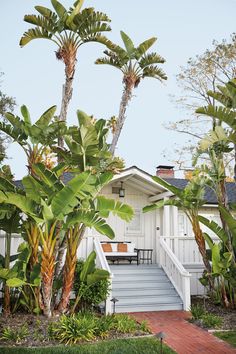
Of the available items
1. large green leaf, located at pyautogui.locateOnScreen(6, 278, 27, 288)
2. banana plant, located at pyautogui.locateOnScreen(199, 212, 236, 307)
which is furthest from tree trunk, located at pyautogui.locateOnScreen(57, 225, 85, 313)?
banana plant, located at pyautogui.locateOnScreen(199, 212, 236, 307)

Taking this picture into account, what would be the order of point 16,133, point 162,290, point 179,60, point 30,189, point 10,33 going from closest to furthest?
point 30,189
point 16,133
point 162,290
point 10,33
point 179,60

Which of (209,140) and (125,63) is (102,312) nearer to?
(209,140)

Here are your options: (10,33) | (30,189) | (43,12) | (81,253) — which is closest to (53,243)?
(30,189)

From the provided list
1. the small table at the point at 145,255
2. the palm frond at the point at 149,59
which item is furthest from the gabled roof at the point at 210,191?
the palm frond at the point at 149,59

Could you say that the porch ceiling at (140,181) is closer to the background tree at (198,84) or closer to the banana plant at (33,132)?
the banana plant at (33,132)

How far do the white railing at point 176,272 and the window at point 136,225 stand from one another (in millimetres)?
2278

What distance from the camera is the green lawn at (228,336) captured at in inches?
315

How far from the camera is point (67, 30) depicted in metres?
9.69

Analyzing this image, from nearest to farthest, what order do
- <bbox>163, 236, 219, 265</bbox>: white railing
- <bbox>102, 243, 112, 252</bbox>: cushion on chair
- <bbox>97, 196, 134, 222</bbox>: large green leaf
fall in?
<bbox>97, 196, 134, 222</bbox>: large green leaf
<bbox>163, 236, 219, 265</bbox>: white railing
<bbox>102, 243, 112, 252</bbox>: cushion on chair

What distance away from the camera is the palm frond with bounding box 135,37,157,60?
10.5 m

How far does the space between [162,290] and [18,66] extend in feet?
48.8

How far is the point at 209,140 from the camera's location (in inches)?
413

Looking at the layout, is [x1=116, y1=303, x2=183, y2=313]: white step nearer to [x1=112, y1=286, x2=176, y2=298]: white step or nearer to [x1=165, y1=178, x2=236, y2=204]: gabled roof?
[x1=112, y1=286, x2=176, y2=298]: white step

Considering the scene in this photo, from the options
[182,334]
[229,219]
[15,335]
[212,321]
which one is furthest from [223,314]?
[15,335]
